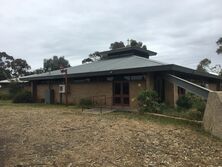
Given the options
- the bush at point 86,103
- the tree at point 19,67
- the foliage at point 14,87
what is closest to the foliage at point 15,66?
the tree at point 19,67

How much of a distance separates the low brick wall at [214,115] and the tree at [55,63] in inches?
1958

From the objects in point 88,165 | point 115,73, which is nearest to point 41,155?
point 88,165

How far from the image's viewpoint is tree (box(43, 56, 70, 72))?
58.1 meters

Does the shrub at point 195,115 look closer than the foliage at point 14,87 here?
Yes

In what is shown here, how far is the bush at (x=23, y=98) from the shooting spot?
24750 millimetres

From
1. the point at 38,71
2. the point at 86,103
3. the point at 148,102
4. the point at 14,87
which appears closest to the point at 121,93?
the point at 86,103

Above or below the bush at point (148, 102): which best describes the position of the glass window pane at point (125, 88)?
above

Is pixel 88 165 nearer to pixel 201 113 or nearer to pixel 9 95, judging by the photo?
pixel 201 113

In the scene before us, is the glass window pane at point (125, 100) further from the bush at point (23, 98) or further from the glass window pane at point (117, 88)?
the bush at point (23, 98)

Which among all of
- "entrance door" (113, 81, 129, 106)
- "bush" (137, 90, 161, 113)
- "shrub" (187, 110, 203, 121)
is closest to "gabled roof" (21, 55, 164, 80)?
"entrance door" (113, 81, 129, 106)

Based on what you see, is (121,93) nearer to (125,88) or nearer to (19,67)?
(125,88)

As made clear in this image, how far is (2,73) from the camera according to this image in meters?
50.8

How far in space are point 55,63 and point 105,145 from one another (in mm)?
53025

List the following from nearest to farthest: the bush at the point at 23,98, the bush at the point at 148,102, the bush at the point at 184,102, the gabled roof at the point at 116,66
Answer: the bush at the point at 148,102, the bush at the point at 184,102, the gabled roof at the point at 116,66, the bush at the point at 23,98
